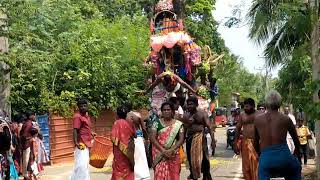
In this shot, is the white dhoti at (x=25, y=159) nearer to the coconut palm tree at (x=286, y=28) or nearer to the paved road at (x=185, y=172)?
the paved road at (x=185, y=172)

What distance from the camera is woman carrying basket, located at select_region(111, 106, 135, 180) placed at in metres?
9.98

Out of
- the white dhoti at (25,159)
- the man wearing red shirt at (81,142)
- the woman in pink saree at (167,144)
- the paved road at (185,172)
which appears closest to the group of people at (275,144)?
the woman in pink saree at (167,144)

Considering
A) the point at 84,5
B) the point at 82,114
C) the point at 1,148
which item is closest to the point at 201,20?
the point at 84,5

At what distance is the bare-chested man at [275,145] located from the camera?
7156mm

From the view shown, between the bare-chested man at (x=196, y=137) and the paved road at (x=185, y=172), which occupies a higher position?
the bare-chested man at (x=196, y=137)

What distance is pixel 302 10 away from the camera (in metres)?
13.0

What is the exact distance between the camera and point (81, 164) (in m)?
11.1

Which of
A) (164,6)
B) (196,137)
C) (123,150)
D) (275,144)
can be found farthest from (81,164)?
(164,6)

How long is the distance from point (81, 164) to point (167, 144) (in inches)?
105

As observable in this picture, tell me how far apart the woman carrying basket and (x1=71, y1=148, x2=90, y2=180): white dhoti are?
120 cm

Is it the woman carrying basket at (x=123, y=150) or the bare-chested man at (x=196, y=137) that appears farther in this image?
the bare-chested man at (x=196, y=137)

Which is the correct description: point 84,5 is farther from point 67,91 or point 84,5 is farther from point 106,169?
point 106,169

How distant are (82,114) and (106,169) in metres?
6.43

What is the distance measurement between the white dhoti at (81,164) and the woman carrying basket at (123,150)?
1.20m
